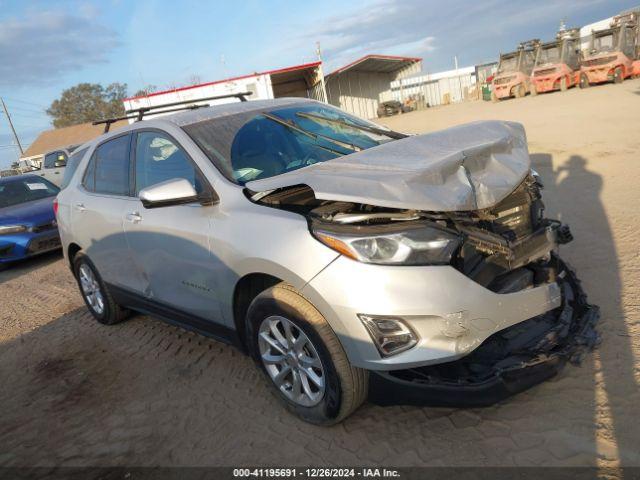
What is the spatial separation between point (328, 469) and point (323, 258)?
1.05 metres

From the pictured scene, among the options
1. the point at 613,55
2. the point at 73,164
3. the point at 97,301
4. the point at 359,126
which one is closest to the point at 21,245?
the point at 73,164

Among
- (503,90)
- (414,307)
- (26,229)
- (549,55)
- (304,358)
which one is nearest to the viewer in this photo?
(414,307)

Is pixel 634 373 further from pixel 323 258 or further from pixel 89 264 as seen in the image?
pixel 89 264

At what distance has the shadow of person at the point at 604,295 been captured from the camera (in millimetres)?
2338

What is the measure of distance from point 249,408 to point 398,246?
60.1 inches

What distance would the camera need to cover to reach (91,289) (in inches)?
197

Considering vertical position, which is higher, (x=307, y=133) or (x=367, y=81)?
(x=367, y=81)

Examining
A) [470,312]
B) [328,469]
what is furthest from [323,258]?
[328,469]

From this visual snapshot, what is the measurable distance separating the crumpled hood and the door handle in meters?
1.18

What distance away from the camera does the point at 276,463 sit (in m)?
2.55

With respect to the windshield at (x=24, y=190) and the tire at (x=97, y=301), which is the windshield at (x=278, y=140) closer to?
the tire at (x=97, y=301)

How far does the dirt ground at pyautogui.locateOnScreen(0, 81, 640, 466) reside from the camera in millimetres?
2389

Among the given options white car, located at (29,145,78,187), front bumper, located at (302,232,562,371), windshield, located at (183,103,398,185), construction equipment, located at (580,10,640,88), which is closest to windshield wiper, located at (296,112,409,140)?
windshield, located at (183,103,398,185)

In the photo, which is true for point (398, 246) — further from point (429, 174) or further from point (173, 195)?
point (173, 195)
